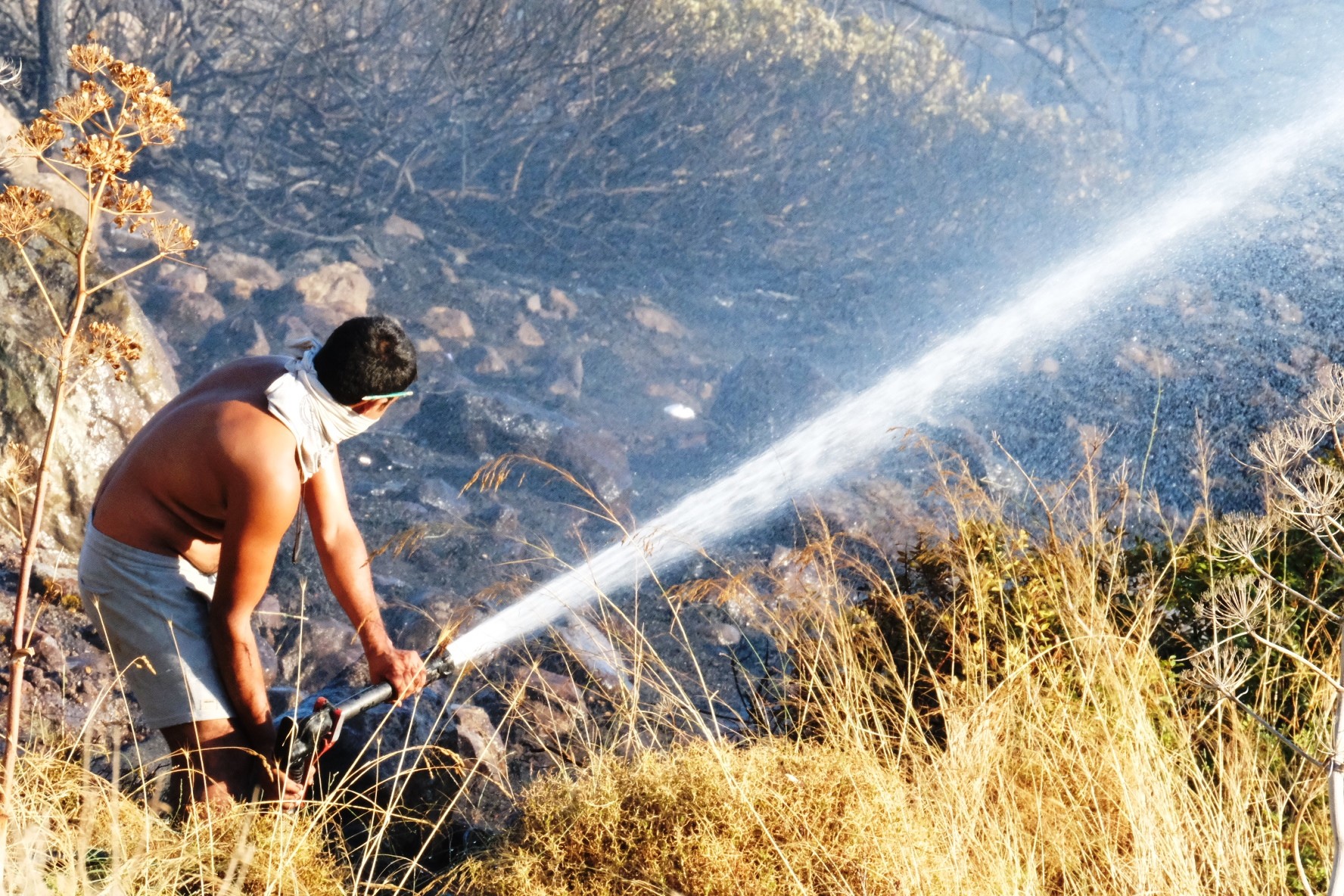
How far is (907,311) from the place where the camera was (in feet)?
42.7

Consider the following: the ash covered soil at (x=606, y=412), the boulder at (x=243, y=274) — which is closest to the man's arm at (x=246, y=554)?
the ash covered soil at (x=606, y=412)

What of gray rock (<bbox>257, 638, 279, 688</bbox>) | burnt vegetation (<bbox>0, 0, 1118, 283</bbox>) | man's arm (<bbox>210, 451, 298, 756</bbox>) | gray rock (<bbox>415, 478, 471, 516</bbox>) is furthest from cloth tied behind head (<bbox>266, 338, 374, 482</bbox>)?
burnt vegetation (<bbox>0, 0, 1118, 283</bbox>)

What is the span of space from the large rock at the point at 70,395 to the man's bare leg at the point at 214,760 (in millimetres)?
2824

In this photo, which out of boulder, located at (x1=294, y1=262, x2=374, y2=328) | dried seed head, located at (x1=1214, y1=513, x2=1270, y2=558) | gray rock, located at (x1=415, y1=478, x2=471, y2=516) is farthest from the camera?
boulder, located at (x1=294, y1=262, x2=374, y2=328)

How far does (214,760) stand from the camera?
2508 millimetres

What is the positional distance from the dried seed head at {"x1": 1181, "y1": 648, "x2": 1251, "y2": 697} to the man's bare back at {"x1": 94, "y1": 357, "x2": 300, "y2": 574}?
5.87ft

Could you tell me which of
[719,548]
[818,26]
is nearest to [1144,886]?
[719,548]

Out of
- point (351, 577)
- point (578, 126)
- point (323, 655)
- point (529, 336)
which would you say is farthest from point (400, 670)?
point (578, 126)

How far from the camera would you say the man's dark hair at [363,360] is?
236 cm

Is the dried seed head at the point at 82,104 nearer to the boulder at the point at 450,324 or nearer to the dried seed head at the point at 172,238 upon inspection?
the dried seed head at the point at 172,238

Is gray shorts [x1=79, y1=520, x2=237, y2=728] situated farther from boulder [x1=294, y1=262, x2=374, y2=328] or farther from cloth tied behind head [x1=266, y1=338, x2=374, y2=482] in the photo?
boulder [x1=294, y1=262, x2=374, y2=328]

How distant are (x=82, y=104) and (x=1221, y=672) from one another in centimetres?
218

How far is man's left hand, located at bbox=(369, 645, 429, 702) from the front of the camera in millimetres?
2455

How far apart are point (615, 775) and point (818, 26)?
12029mm
